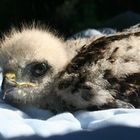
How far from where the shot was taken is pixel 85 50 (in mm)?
1504

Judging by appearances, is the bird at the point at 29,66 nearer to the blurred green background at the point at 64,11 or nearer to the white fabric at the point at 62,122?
the white fabric at the point at 62,122

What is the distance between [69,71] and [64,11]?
5.01ft

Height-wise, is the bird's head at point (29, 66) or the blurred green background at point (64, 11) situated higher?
the blurred green background at point (64, 11)

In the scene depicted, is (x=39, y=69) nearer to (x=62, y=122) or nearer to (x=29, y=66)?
(x=29, y=66)

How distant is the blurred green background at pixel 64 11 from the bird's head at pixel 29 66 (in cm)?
138

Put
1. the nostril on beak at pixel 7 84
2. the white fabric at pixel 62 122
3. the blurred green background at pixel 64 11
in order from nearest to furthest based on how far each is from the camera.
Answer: the white fabric at pixel 62 122 < the nostril on beak at pixel 7 84 < the blurred green background at pixel 64 11

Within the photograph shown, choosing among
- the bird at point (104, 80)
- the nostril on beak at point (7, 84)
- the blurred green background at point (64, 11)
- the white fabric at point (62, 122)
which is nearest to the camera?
the white fabric at point (62, 122)

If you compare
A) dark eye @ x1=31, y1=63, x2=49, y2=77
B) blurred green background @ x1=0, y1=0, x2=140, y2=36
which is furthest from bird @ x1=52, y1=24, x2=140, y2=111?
blurred green background @ x1=0, y1=0, x2=140, y2=36

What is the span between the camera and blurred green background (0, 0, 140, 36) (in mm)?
2980

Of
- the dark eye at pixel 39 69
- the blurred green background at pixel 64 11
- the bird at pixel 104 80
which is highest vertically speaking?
the blurred green background at pixel 64 11

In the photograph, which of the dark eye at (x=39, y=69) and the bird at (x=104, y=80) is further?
the dark eye at (x=39, y=69)

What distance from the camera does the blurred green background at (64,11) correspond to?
298 cm

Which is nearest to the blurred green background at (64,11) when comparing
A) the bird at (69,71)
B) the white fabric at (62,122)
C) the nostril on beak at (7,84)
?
the bird at (69,71)

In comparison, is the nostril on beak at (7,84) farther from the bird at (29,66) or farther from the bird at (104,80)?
the bird at (104,80)
